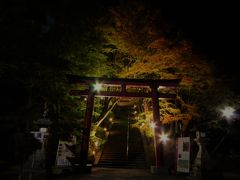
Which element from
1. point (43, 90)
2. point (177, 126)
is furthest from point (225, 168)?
point (43, 90)

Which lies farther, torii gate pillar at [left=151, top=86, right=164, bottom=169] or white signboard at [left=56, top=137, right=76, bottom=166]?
torii gate pillar at [left=151, top=86, right=164, bottom=169]

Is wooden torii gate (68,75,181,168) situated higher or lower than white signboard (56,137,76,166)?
higher

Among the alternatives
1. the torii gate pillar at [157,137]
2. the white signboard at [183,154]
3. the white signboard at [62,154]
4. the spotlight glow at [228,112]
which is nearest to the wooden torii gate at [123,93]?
the torii gate pillar at [157,137]

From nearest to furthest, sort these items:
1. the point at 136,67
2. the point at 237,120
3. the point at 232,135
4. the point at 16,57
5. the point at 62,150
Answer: the point at 62,150 → the point at 16,57 → the point at 136,67 → the point at 237,120 → the point at 232,135

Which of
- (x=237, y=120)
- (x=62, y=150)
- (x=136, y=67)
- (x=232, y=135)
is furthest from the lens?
(x=232, y=135)

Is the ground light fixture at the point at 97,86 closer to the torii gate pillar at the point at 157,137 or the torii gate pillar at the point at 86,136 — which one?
the torii gate pillar at the point at 86,136

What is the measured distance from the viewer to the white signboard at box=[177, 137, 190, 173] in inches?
628

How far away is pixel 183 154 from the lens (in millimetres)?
16281

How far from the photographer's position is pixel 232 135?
24.1 meters

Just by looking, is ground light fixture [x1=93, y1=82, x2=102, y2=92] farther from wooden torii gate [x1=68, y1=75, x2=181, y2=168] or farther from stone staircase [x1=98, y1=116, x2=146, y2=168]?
stone staircase [x1=98, y1=116, x2=146, y2=168]

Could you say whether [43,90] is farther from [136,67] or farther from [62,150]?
[136,67]

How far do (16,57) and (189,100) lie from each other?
13.5 m

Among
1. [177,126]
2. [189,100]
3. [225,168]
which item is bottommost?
[225,168]

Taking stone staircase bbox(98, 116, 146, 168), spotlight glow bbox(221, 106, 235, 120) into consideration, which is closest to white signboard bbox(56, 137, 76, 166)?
stone staircase bbox(98, 116, 146, 168)
